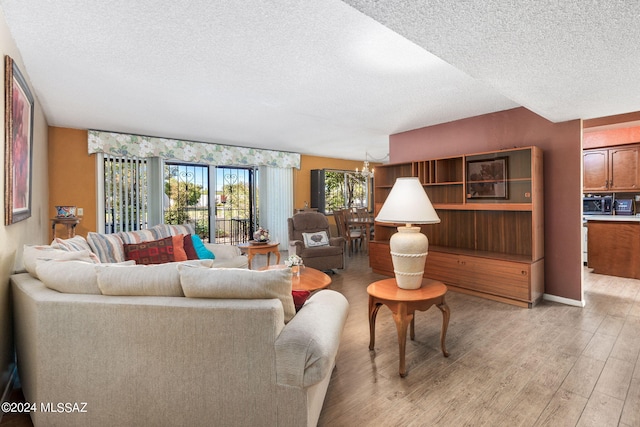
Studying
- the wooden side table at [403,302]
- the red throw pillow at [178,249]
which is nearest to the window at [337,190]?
the red throw pillow at [178,249]

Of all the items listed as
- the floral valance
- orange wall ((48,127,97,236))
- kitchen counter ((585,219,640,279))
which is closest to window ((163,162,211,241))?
the floral valance

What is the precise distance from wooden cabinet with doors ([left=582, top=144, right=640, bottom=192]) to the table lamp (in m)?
4.57

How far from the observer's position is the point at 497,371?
2215 millimetres

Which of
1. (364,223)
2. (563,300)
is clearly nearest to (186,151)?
(364,223)

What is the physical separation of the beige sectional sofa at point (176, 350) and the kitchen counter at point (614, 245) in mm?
5255

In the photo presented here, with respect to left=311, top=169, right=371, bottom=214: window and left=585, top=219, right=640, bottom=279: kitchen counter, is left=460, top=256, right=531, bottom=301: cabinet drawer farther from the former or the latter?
left=311, top=169, right=371, bottom=214: window

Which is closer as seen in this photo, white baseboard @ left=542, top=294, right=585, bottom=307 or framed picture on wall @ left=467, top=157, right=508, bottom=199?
white baseboard @ left=542, top=294, right=585, bottom=307

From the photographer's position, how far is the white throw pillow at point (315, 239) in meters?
5.24

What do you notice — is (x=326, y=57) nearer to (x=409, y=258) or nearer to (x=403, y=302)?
(x=409, y=258)

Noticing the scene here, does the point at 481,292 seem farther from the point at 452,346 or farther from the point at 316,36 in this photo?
the point at 316,36

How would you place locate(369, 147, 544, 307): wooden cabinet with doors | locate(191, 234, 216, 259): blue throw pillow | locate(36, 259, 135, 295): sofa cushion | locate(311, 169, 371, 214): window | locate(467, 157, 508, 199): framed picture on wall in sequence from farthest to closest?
locate(311, 169, 371, 214): window → locate(467, 157, 508, 199): framed picture on wall → locate(191, 234, 216, 259): blue throw pillow → locate(369, 147, 544, 307): wooden cabinet with doors → locate(36, 259, 135, 295): sofa cushion

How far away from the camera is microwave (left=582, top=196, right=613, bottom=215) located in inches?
210

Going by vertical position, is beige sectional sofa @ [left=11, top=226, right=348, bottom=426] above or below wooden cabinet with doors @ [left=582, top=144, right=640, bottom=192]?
below

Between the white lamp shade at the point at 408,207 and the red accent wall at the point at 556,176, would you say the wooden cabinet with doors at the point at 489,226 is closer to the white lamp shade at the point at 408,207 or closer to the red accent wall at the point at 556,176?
the red accent wall at the point at 556,176
